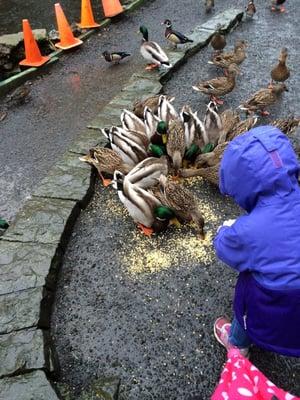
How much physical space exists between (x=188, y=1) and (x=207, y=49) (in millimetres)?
3929

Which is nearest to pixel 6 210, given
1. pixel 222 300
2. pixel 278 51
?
pixel 222 300

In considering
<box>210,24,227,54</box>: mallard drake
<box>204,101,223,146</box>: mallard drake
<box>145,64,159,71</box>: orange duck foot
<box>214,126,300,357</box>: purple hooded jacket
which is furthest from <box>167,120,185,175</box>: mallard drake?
<box>210,24,227,54</box>: mallard drake

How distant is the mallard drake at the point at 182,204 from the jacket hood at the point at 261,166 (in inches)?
65.2

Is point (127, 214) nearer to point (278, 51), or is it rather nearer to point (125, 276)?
point (125, 276)

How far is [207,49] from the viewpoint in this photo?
8.15 m

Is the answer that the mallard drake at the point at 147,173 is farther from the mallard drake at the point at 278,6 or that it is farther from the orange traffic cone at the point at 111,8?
the mallard drake at the point at 278,6

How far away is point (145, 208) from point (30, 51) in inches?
227

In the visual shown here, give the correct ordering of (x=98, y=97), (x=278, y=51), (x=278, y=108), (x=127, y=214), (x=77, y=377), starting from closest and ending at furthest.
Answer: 1. (x=77, y=377)
2. (x=127, y=214)
3. (x=278, y=108)
4. (x=98, y=97)
5. (x=278, y=51)

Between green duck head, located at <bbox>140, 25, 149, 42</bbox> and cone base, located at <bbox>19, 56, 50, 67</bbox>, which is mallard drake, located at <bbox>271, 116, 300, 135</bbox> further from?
cone base, located at <bbox>19, 56, 50, 67</bbox>

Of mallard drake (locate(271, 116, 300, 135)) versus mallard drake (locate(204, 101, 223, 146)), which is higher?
mallard drake (locate(204, 101, 223, 146))

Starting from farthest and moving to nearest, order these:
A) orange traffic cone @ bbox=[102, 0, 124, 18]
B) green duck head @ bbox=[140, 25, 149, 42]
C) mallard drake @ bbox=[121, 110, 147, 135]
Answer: orange traffic cone @ bbox=[102, 0, 124, 18], green duck head @ bbox=[140, 25, 149, 42], mallard drake @ bbox=[121, 110, 147, 135]

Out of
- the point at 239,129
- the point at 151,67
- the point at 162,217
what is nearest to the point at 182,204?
the point at 162,217

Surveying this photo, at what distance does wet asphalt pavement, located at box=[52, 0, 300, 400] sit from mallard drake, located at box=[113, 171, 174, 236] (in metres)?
0.15

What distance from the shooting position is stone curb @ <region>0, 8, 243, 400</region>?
289 centimetres
